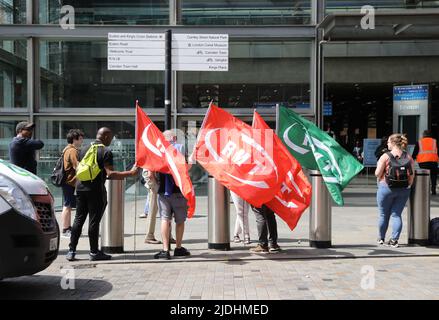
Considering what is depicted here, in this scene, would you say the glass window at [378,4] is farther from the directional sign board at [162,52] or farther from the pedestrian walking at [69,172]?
the pedestrian walking at [69,172]

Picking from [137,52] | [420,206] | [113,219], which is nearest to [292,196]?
[420,206]

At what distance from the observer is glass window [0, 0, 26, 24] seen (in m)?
14.2

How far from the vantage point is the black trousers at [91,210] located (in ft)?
24.8

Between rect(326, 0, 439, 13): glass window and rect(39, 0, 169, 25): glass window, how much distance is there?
14.9 feet

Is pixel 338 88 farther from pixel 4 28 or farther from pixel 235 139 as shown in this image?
pixel 235 139

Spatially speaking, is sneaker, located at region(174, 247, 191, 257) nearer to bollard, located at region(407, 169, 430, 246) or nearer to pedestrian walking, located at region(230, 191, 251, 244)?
pedestrian walking, located at region(230, 191, 251, 244)

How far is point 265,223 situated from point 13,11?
982cm

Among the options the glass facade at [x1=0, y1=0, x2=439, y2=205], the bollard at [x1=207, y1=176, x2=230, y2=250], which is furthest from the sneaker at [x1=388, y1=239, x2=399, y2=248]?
the glass facade at [x1=0, y1=0, x2=439, y2=205]

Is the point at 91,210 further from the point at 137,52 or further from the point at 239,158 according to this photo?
the point at 137,52

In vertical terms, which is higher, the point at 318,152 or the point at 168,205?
the point at 318,152

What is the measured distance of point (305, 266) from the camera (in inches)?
294

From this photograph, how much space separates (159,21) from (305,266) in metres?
9.05

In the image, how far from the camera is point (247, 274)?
7.01 metres
